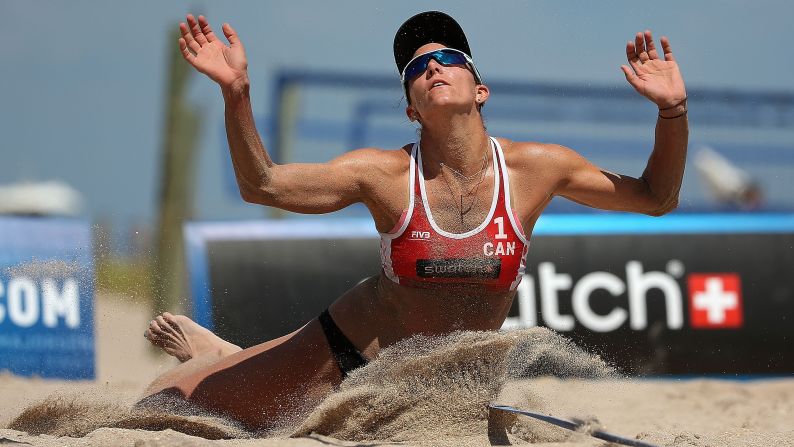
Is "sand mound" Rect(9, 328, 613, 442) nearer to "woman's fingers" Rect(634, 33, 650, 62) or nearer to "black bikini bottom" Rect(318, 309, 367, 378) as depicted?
A: "black bikini bottom" Rect(318, 309, 367, 378)

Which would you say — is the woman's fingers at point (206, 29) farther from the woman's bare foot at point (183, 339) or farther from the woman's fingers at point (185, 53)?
the woman's bare foot at point (183, 339)

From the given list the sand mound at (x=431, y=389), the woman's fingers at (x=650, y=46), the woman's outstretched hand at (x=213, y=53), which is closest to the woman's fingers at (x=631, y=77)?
the woman's fingers at (x=650, y=46)

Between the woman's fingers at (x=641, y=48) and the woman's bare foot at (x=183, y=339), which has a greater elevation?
the woman's fingers at (x=641, y=48)

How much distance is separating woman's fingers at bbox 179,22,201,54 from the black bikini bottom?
1205 millimetres

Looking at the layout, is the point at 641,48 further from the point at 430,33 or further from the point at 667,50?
the point at 430,33

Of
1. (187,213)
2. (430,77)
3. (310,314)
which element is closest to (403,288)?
(430,77)

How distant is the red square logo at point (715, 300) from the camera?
6555 mm

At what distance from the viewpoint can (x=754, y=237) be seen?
6.69 metres

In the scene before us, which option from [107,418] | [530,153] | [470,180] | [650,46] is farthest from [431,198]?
[107,418]

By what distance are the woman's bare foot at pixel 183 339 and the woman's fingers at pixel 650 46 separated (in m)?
2.27

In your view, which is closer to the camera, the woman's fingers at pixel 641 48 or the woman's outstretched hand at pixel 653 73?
the woman's outstretched hand at pixel 653 73

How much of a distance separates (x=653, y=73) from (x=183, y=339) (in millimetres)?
2422

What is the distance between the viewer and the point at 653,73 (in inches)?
143

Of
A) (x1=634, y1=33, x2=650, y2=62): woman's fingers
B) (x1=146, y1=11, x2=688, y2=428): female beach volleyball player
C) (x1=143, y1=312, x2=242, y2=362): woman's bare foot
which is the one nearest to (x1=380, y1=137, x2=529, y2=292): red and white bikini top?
(x1=146, y1=11, x2=688, y2=428): female beach volleyball player
